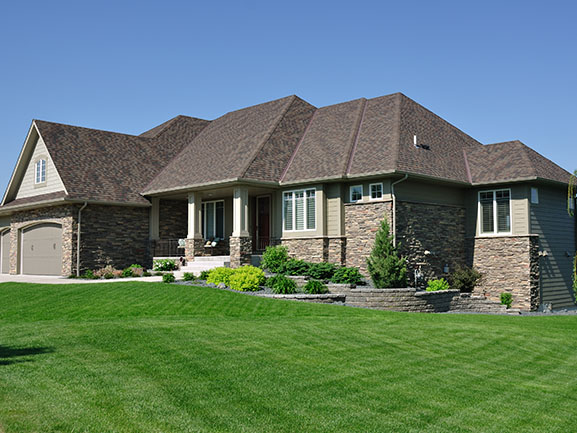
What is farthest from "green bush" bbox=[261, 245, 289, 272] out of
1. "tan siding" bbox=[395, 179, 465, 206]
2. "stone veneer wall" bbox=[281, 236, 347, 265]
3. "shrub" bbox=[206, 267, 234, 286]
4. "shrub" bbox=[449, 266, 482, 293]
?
"shrub" bbox=[449, 266, 482, 293]

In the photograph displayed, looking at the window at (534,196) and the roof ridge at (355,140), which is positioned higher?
the roof ridge at (355,140)

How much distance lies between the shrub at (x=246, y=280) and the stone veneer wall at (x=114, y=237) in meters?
9.01

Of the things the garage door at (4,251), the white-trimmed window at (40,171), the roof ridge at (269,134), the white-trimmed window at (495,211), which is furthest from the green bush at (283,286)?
the garage door at (4,251)

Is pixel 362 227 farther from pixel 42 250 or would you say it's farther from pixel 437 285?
pixel 42 250

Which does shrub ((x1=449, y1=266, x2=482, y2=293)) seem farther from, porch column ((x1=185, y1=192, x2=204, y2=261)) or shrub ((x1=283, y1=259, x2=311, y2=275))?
porch column ((x1=185, y1=192, x2=204, y2=261))

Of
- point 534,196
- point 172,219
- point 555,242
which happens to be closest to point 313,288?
point 534,196

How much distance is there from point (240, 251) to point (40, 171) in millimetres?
12085

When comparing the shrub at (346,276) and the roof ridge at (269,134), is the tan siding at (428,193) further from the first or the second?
the roof ridge at (269,134)

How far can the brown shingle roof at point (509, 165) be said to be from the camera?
869 inches

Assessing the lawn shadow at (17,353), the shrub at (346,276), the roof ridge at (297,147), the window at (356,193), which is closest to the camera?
the lawn shadow at (17,353)

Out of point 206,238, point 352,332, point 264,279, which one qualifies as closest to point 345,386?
point 352,332

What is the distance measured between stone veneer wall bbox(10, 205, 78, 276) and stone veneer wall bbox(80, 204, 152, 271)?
427mm

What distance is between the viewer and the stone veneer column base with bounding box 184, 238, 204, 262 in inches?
974

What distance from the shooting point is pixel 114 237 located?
2623cm
